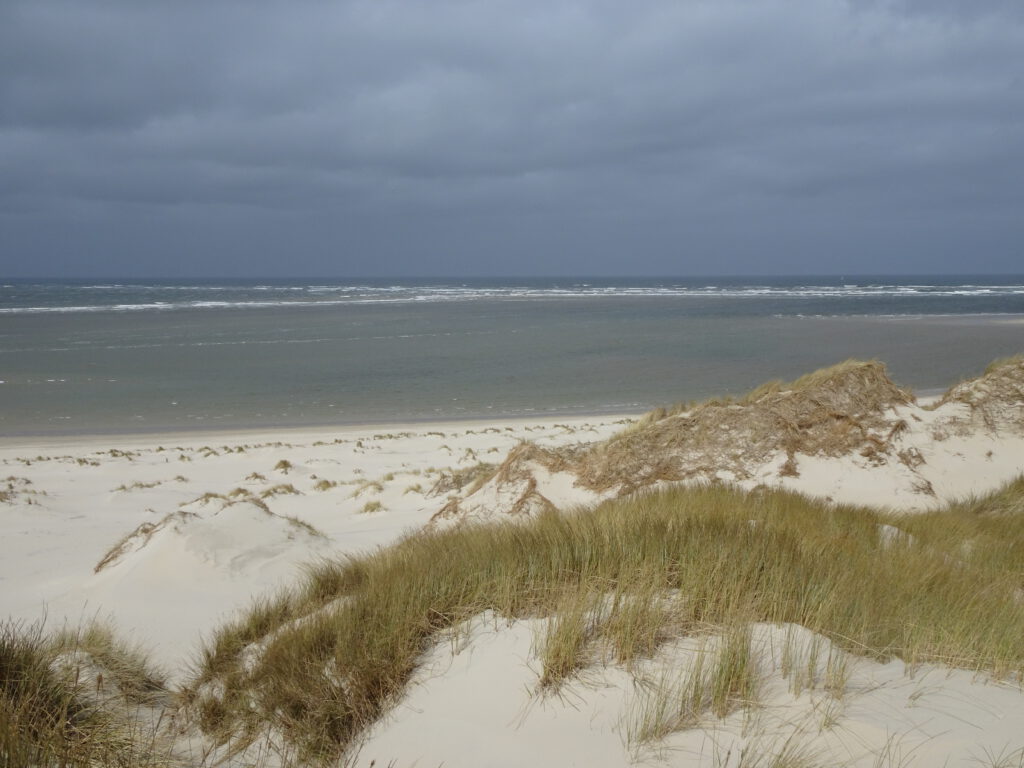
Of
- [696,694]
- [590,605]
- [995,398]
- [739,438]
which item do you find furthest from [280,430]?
[696,694]

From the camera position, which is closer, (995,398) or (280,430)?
(995,398)

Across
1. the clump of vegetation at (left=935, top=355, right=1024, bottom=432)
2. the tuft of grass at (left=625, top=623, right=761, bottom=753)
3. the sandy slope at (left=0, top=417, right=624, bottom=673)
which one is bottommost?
the sandy slope at (left=0, top=417, right=624, bottom=673)

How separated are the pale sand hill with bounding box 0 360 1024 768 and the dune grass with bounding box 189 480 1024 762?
0.46 ft

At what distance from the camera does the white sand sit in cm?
297

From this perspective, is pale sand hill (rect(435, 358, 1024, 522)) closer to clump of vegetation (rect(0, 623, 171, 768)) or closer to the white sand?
the white sand

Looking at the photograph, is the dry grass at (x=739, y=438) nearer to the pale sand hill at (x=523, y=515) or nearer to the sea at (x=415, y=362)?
the pale sand hill at (x=523, y=515)

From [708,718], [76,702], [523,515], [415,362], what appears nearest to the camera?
[708,718]

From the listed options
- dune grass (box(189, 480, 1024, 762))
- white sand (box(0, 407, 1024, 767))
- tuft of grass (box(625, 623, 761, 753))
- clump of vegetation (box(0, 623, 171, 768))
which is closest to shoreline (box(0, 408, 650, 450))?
white sand (box(0, 407, 1024, 767))

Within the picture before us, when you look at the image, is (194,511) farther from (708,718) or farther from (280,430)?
(280,430)

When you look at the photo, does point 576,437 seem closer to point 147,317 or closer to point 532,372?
point 532,372

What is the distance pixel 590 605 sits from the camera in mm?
3820

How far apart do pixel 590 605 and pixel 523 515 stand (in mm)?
3862

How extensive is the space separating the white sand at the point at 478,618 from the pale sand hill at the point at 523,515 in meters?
0.01

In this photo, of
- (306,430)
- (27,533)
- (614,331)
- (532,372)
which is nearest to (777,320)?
(614,331)
